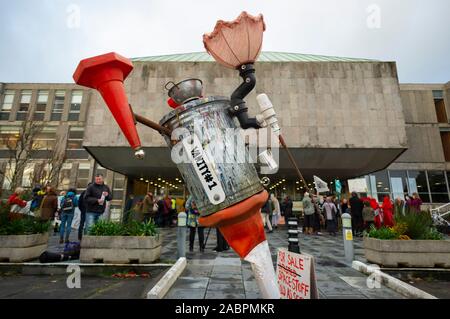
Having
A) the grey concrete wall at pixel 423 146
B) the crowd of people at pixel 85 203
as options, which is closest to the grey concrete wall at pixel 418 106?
the grey concrete wall at pixel 423 146

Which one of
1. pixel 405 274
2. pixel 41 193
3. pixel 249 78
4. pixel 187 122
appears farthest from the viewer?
pixel 41 193

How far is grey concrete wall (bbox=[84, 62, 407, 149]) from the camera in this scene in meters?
17.0

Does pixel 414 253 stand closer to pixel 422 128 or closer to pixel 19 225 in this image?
pixel 19 225

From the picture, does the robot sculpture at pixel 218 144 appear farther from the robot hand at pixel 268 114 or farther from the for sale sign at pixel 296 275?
the for sale sign at pixel 296 275

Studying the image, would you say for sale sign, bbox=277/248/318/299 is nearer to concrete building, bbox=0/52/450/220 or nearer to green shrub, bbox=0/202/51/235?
green shrub, bbox=0/202/51/235

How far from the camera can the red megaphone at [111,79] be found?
173 centimetres

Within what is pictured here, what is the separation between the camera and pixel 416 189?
24000 millimetres

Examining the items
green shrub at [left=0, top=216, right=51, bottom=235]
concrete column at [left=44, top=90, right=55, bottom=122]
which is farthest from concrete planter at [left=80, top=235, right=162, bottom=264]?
concrete column at [left=44, top=90, right=55, bottom=122]

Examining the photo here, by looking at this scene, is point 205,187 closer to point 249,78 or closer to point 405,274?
point 249,78

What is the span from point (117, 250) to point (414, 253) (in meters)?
6.21
